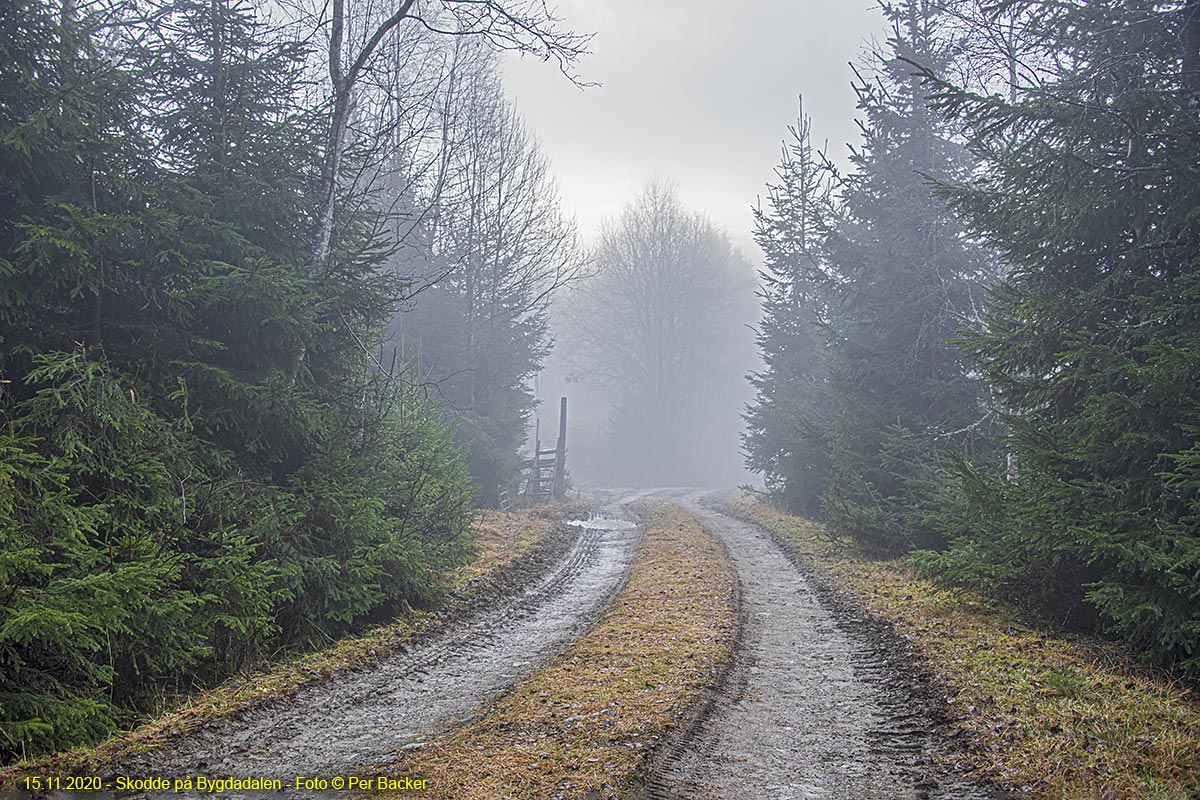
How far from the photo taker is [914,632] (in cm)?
827

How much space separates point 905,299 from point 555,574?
915cm

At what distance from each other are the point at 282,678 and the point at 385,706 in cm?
108

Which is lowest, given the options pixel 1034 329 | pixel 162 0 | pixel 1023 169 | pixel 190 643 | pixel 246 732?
pixel 246 732

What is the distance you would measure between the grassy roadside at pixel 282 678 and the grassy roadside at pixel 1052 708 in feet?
17.6

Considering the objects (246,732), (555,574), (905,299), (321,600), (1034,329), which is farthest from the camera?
(905,299)

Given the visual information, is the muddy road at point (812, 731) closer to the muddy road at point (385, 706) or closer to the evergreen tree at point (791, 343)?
the muddy road at point (385, 706)

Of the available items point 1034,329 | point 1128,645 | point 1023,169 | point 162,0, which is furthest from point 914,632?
point 162,0

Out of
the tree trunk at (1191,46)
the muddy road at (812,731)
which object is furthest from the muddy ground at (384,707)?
the tree trunk at (1191,46)

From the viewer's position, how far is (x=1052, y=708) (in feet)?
18.1

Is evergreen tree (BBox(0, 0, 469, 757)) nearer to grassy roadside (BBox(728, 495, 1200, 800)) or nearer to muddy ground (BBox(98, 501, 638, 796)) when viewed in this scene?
muddy ground (BBox(98, 501, 638, 796))

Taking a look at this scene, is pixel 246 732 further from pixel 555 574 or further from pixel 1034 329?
pixel 1034 329

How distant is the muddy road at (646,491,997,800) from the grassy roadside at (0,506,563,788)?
11.2ft

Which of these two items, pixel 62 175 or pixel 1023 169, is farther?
pixel 1023 169

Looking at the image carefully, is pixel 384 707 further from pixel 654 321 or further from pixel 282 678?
pixel 654 321
